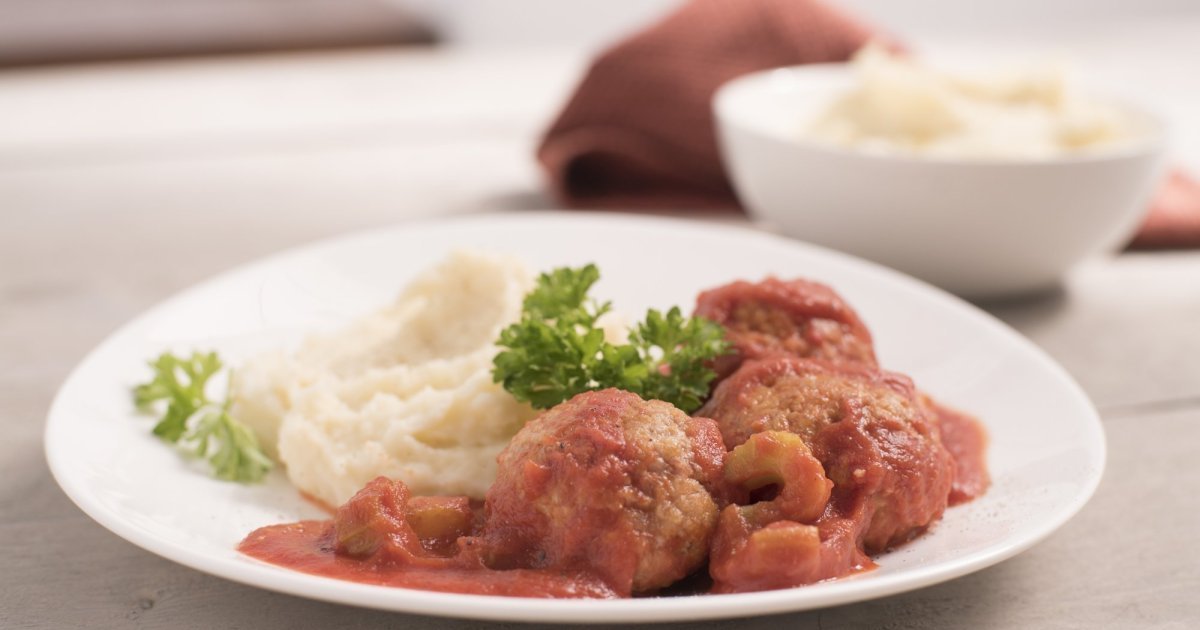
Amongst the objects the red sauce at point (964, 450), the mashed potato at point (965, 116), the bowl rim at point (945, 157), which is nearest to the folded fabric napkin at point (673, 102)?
the bowl rim at point (945, 157)

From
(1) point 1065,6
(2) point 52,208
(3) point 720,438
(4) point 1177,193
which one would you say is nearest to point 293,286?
(3) point 720,438

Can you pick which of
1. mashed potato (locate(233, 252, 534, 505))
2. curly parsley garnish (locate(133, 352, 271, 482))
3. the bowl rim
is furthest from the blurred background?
curly parsley garnish (locate(133, 352, 271, 482))

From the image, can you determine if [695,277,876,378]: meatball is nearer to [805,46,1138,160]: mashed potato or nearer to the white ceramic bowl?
the white ceramic bowl

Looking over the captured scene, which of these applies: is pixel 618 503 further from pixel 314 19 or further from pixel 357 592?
A: pixel 314 19

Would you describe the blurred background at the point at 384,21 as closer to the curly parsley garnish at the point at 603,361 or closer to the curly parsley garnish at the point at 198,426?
the curly parsley garnish at the point at 198,426

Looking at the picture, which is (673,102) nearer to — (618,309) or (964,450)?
(618,309)
